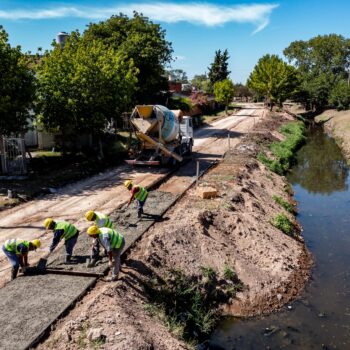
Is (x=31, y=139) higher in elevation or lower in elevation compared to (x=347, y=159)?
higher

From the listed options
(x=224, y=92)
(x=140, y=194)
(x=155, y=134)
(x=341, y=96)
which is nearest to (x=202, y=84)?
(x=224, y=92)

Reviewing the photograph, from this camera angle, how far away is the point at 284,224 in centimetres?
1906

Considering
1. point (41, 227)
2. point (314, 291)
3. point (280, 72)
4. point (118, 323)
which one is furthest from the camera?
point (280, 72)

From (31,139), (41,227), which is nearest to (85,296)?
(41,227)

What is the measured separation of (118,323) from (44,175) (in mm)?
15899

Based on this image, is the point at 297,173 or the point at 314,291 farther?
the point at 297,173

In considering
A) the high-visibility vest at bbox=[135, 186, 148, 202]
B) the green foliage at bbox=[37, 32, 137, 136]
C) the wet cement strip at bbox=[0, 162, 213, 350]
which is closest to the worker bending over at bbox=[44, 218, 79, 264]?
the wet cement strip at bbox=[0, 162, 213, 350]

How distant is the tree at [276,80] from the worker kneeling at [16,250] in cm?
6142

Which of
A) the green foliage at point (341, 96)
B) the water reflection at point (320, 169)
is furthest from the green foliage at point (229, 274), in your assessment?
the green foliage at point (341, 96)

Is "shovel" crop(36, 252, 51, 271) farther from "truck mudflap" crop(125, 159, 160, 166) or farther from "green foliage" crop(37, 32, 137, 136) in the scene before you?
"green foliage" crop(37, 32, 137, 136)

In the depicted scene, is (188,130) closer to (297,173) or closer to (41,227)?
(297,173)

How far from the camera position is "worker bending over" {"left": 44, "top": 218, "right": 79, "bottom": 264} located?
11648 millimetres

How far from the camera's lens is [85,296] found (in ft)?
35.5

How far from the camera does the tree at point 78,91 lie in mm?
25328
